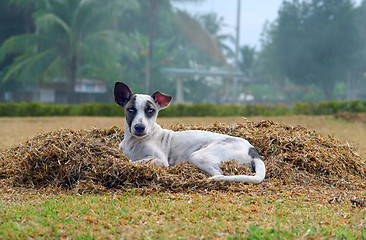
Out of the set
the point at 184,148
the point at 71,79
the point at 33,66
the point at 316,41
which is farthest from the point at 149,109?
the point at 316,41

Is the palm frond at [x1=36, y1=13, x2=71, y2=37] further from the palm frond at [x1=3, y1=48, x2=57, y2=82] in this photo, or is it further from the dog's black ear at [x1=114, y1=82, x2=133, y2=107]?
the dog's black ear at [x1=114, y1=82, x2=133, y2=107]

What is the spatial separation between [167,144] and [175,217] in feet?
6.56

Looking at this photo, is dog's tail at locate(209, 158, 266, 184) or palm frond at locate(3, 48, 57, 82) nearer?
dog's tail at locate(209, 158, 266, 184)

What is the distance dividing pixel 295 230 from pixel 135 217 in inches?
48.7

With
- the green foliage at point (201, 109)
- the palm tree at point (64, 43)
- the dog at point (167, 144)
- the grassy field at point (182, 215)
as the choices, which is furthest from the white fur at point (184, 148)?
the palm tree at point (64, 43)

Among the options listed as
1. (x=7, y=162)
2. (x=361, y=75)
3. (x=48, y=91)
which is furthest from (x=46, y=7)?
(x=361, y=75)

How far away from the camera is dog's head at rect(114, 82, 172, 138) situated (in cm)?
470

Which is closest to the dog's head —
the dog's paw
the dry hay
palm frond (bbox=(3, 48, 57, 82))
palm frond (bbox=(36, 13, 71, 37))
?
the dry hay

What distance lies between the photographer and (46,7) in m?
31.8

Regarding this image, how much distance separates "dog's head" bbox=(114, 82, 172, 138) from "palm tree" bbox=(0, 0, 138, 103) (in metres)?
26.4

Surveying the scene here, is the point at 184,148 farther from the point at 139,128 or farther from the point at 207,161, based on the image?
the point at 139,128

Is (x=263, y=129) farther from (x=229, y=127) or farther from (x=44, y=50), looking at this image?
(x=44, y=50)

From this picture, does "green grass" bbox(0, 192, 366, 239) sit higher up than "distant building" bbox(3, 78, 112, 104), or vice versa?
"distant building" bbox(3, 78, 112, 104)

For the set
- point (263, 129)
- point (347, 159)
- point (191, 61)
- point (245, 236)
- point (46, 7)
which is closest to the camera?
point (245, 236)
